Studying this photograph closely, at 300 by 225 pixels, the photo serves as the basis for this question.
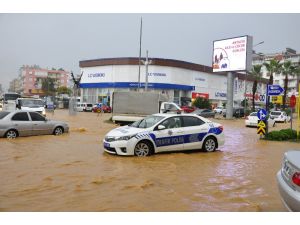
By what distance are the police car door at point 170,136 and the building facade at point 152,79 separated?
45294 mm

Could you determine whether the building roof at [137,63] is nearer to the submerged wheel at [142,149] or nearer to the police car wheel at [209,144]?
the police car wheel at [209,144]

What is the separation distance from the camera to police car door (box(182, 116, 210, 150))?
37.9 ft

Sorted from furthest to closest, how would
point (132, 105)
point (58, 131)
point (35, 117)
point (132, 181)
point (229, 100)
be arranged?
point (229, 100), point (132, 105), point (58, 131), point (35, 117), point (132, 181)

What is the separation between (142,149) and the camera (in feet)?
35.4

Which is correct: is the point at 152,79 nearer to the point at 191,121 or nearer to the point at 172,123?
the point at 191,121

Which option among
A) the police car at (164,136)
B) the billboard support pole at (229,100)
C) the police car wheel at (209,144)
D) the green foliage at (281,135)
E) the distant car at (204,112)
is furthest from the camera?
the billboard support pole at (229,100)

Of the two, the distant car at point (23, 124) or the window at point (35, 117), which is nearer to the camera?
the distant car at point (23, 124)

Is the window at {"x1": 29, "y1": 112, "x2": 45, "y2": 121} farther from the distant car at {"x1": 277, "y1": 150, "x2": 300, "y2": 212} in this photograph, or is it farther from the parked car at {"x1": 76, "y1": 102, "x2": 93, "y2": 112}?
the parked car at {"x1": 76, "y1": 102, "x2": 93, "y2": 112}

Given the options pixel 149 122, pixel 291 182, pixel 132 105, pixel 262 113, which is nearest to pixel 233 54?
pixel 132 105

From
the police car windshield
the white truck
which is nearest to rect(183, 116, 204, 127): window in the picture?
the police car windshield

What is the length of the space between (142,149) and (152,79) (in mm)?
49491

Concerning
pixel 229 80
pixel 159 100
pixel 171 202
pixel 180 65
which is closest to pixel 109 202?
pixel 171 202

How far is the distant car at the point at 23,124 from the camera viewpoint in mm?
14431

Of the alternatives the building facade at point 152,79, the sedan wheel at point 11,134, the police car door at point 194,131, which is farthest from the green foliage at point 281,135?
the building facade at point 152,79
